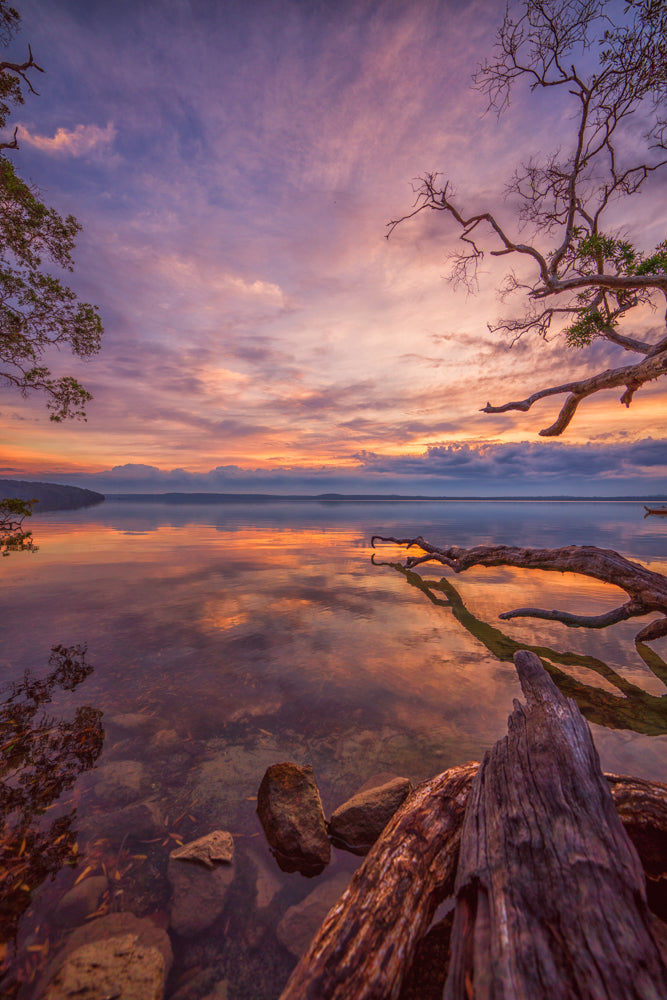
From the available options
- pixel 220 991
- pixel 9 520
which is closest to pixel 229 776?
pixel 220 991

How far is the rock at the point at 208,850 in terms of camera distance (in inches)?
149

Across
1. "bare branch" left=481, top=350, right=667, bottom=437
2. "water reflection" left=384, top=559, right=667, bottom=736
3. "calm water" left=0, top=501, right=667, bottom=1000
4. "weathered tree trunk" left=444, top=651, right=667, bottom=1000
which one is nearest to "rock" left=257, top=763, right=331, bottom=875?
"calm water" left=0, top=501, right=667, bottom=1000

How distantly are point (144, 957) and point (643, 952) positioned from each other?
3.50 m

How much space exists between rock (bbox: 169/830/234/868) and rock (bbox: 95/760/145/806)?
1216 mm

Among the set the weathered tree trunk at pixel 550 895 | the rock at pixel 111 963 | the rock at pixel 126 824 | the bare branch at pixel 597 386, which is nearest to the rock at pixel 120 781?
the rock at pixel 126 824

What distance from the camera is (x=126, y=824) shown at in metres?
4.28

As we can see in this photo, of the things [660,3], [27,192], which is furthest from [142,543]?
[660,3]

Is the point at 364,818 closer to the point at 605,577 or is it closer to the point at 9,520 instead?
the point at 605,577

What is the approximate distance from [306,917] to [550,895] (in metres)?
2.58

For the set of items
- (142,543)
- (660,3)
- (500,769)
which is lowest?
(142,543)

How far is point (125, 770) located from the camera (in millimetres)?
5129

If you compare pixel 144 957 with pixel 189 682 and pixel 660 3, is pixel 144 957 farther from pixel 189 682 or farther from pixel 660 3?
pixel 660 3

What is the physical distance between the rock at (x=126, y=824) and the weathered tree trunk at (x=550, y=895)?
12.3ft

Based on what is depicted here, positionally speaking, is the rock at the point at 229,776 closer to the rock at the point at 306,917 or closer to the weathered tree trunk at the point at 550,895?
the rock at the point at 306,917
